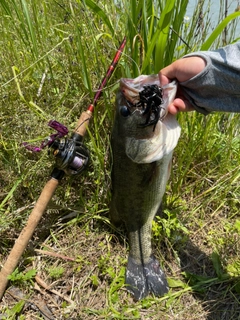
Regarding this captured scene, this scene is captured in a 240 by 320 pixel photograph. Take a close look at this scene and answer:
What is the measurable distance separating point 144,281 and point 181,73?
137cm

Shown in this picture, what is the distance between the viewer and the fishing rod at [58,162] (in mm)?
2182

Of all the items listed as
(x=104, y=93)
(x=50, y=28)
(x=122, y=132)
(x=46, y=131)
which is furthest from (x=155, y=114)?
(x=50, y=28)

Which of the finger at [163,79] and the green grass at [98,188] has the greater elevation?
the finger at [163,79]

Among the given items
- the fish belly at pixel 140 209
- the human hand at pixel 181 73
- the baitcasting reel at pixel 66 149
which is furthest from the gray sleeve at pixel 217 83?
the baitcasting reel at pixel 66 149

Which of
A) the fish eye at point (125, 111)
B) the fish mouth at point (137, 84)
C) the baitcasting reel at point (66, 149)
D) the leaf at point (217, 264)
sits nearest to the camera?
the fish mouth at point (137, 84)

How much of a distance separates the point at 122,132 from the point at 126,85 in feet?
1.07

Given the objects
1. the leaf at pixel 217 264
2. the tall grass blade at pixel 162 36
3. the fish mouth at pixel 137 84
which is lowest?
the leaf at pixel 217 264

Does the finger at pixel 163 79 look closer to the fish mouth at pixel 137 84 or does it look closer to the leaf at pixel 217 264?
the fish mouth at pixel 137 84

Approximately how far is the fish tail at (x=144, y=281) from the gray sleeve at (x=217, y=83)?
115 cm

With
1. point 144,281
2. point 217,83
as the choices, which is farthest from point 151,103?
point 144,281

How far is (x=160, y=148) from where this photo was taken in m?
2.05

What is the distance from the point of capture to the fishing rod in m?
2.18

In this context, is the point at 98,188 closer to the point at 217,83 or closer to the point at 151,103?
the point at 151,103

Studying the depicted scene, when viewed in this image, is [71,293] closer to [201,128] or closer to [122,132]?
[122,132]
